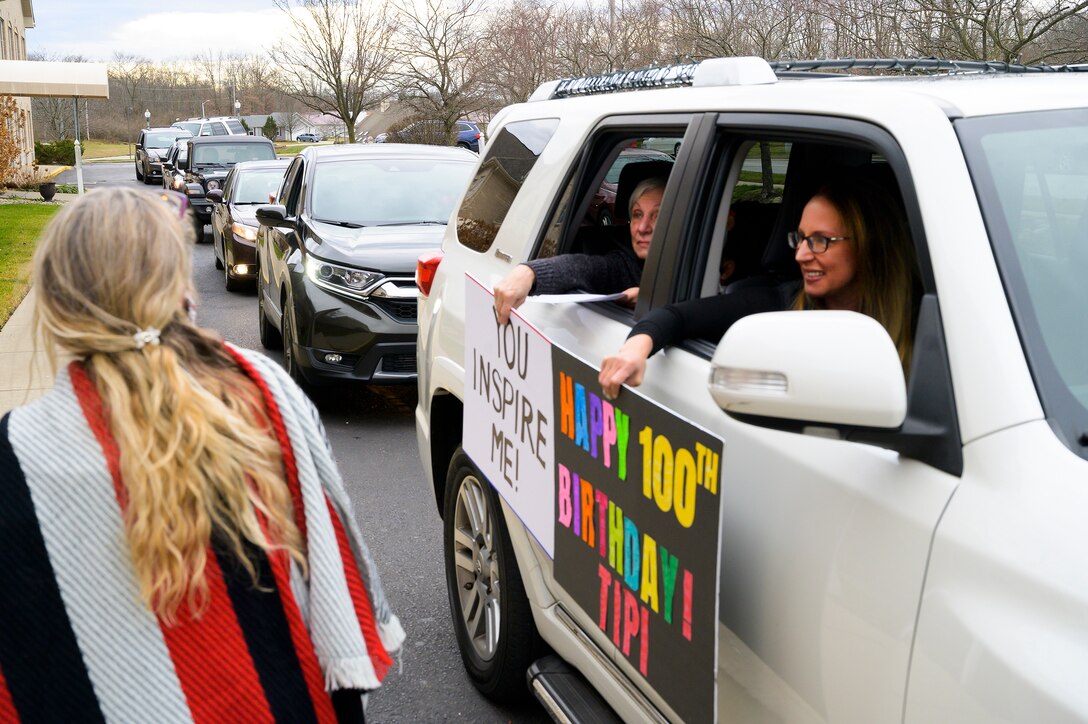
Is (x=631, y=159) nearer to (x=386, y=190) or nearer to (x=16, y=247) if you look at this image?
(x=386, y=190)

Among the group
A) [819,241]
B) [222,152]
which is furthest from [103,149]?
[819,241]

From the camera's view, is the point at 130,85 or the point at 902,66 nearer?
the point at 902,66

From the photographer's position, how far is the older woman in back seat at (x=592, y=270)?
10.8 feet

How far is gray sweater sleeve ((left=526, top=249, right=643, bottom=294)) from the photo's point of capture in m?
3.37

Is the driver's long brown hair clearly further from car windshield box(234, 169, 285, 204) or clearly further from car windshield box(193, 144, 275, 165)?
car windshield box(193, 144, 275, 165)

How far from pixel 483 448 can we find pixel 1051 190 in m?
1.91

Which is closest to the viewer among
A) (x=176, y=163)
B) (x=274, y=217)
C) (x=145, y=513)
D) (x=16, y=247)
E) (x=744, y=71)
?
(x=145, y=513)

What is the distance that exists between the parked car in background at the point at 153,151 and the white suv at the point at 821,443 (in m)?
41.9

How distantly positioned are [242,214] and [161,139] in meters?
35.7

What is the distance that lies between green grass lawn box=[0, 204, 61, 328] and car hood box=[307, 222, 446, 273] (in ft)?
6.32

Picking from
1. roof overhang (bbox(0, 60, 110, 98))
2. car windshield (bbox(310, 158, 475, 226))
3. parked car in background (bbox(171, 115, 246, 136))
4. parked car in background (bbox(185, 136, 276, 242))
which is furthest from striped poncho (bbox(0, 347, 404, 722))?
parked car in background (bbox(171, 115, 246, 136))

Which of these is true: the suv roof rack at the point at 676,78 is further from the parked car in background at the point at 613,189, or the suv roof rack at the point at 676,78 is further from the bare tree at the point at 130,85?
the bare tree at the point at 130,85

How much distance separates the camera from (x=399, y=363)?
7992mm

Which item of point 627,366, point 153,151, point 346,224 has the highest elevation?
point 153,151
